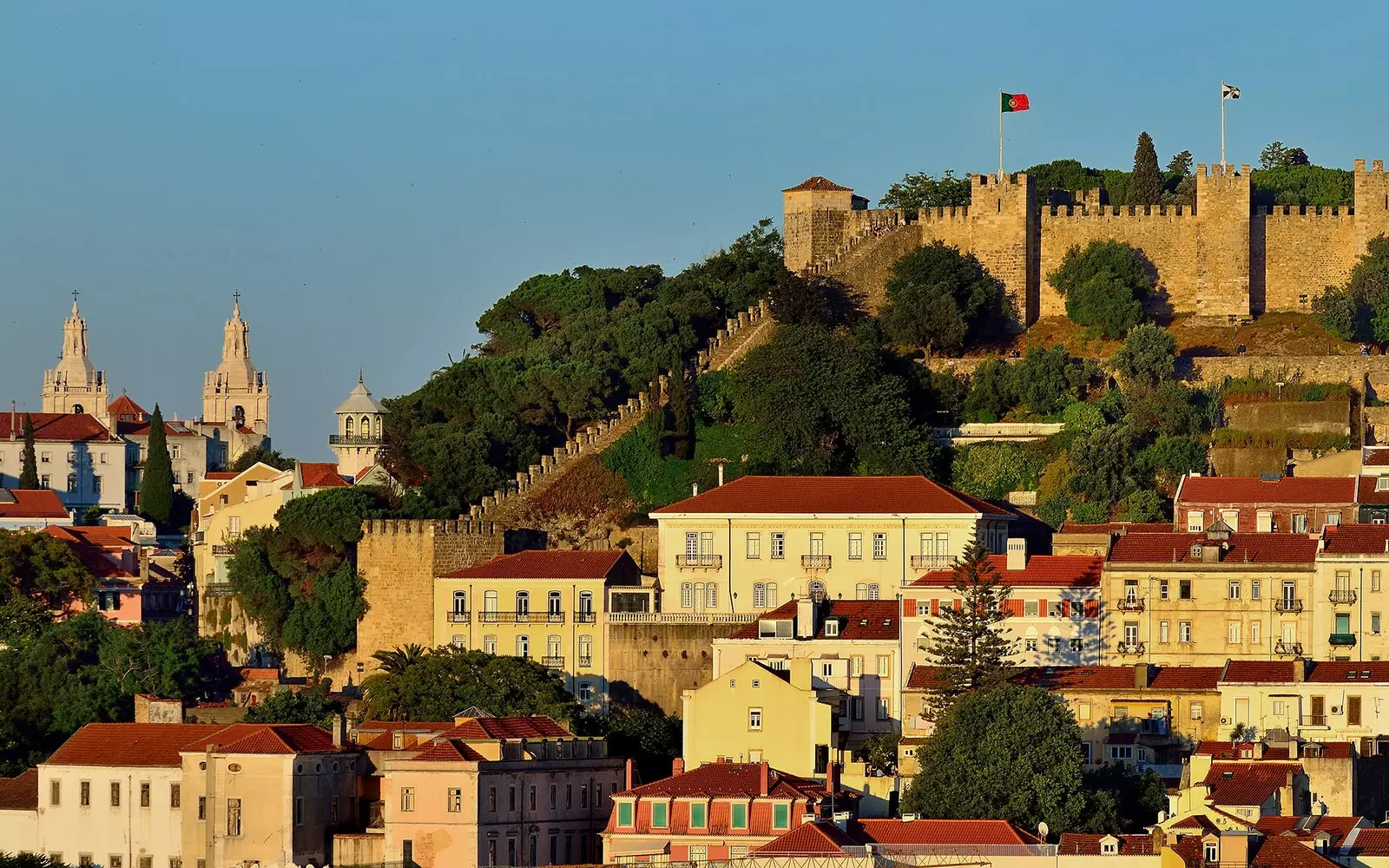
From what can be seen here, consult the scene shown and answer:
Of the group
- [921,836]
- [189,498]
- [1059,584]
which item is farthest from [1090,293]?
[189,498]

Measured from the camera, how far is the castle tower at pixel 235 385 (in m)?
181

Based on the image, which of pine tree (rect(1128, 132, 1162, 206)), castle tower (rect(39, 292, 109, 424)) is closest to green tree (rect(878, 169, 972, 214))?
pine tree (rect(1128, 132, 1162, 206))

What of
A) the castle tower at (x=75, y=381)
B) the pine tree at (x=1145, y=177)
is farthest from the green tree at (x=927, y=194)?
the castle tower at (x=75, y=381)

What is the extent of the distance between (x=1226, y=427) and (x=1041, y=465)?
14.7 feet

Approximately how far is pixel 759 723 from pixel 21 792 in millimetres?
15382

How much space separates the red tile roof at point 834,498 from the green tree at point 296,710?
334 inches

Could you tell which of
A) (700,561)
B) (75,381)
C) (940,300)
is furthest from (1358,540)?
(75,381)

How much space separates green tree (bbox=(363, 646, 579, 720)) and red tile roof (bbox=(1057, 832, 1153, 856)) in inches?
604

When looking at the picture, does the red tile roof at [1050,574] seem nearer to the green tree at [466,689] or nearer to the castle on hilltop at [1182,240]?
the green tree at [466,689]

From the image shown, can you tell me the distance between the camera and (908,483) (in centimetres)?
7419

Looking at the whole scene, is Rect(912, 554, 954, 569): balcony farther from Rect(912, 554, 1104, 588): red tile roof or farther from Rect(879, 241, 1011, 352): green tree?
Rect(879, 241, 1011, 352): green tree

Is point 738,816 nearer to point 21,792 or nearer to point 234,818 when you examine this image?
point 234,818

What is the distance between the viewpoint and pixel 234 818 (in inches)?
2491

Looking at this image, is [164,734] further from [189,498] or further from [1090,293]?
[189,498]
